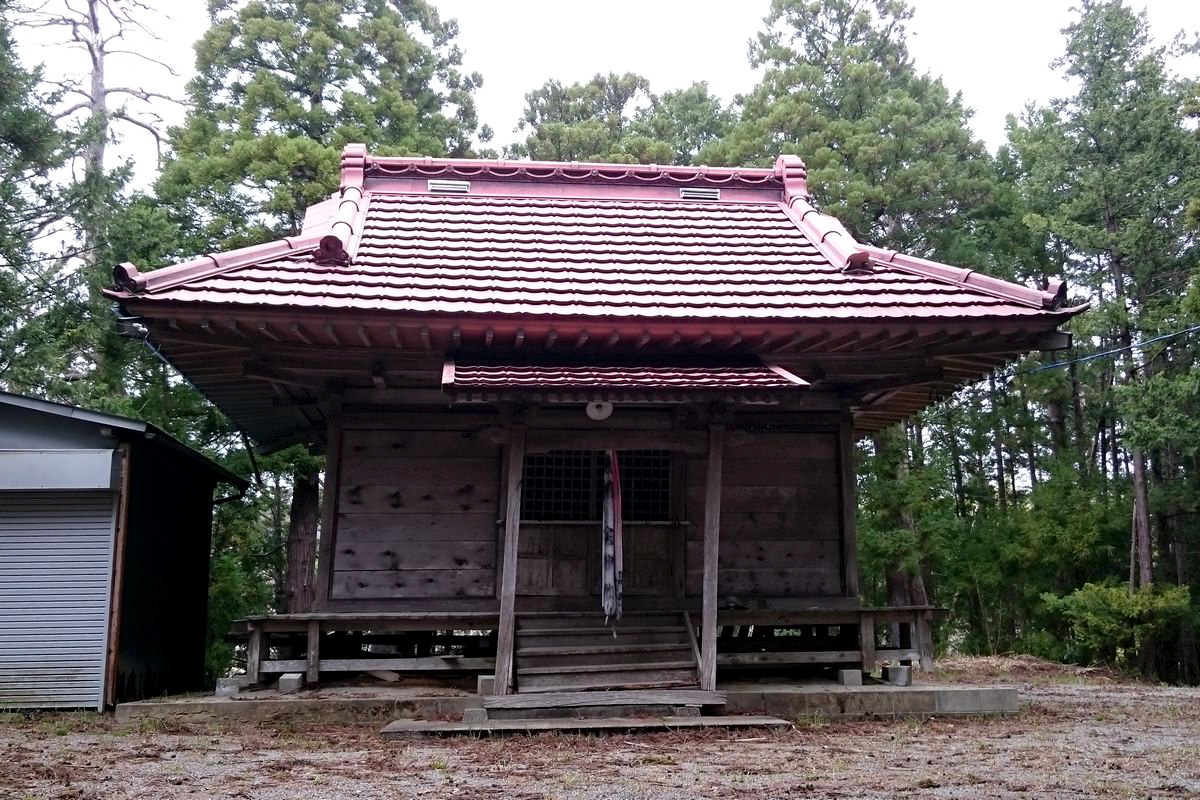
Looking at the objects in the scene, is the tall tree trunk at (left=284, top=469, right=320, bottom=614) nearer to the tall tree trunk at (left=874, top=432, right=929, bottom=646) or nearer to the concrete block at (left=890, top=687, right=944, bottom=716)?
the tall tree trunk at (left=874, top=432, right=929, bottom=646)

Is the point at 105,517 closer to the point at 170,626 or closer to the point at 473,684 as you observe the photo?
the point at 170,626

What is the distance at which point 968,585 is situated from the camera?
2238 cm

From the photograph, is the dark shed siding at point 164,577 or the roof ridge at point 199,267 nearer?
the roof ridge at point 199,267

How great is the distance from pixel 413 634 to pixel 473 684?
54.3 inches

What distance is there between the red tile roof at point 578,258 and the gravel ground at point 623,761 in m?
3.28

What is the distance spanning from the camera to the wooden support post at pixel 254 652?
26.0ft

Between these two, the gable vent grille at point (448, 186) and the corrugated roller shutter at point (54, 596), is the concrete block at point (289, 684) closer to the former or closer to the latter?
the corrugated roller shutter at point (54, 596)

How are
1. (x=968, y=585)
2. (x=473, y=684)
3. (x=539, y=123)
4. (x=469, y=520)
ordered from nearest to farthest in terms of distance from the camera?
1. (x=473, y=684)
2. (x=469, y=520)
3. (x=968, y=585)
4. (x=539, y=123)

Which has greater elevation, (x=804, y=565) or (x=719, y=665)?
(x=804, y=565)

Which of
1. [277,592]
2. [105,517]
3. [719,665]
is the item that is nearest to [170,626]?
[105,517]

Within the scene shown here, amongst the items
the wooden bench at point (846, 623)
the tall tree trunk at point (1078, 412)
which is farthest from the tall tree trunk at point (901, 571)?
the wooden bench at point (846, 623)

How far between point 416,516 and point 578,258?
2984mm

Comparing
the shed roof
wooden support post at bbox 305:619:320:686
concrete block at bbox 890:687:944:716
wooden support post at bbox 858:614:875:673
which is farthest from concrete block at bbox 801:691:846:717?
the shed roof

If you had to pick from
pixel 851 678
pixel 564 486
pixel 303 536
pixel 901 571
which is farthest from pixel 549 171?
pixel 901 571
